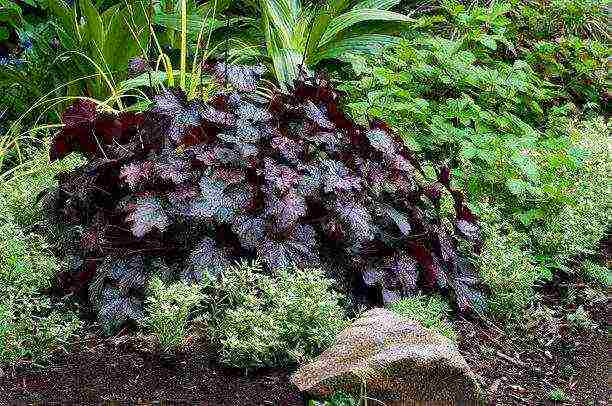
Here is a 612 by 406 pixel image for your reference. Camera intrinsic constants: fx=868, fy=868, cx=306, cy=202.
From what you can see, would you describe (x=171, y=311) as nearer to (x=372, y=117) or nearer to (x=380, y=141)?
(x=380, y=141)

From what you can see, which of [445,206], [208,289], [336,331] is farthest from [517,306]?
[208,289]

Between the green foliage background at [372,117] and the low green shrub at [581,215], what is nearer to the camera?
the green foliage background at [372,117]

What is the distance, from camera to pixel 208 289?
346 centimetres

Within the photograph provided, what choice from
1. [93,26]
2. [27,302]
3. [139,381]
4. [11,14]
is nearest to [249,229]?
[139,381]

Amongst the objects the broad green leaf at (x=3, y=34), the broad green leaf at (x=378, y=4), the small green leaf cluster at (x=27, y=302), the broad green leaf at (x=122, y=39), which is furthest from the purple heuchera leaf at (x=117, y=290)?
the broad green leaf at (x=378, y=4)

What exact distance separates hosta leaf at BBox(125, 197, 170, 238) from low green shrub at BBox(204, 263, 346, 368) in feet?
1.14

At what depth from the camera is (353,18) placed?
20.6 feet

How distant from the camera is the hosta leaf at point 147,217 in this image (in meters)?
3.37

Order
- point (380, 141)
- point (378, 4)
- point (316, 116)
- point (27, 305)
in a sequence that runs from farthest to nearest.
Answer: point (378, 4)
point (380, 141)
point (316, 116)
point (27, 305)

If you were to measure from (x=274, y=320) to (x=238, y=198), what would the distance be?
56cm

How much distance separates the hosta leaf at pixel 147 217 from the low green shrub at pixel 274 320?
349 mm

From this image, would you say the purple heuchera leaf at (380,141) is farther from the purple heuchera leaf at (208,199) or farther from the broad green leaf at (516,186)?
the broad green leaf at (516,186)

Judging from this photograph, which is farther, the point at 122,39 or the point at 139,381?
the point at 122,39

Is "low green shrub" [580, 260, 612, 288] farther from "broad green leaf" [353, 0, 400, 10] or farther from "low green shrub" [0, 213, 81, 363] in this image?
"broad green leaf" [353, 0, 400, 10]
